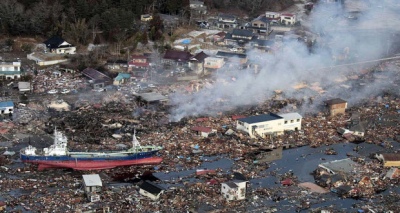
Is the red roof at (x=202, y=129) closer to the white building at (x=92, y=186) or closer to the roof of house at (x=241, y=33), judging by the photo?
the white building at (x=92, y=186)

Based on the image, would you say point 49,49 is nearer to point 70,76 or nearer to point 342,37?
point 70,76

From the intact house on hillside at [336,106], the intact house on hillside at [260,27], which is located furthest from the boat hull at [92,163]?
the intact house on hillside at [260,27]

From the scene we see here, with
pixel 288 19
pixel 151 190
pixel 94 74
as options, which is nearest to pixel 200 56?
pixel 94 74

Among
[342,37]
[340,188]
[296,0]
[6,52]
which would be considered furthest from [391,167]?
[296,0]

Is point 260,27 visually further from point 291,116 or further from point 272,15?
point 291,116

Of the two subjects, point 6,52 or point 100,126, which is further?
point 6,52

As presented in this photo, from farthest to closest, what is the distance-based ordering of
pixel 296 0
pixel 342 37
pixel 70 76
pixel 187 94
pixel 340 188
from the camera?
pixel 296 0 < pixel 342 37 < pixel 70 76 < pixel 187 94 < pixel 340 188

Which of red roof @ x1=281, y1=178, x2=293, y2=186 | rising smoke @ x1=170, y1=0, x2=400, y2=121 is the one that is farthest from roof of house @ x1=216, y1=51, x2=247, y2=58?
red roof @ x1=281, y1=178, x2=293, y2=186
